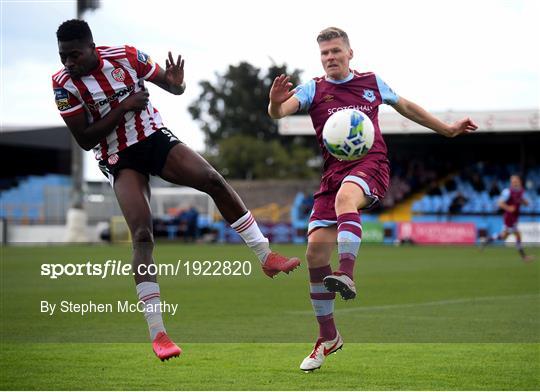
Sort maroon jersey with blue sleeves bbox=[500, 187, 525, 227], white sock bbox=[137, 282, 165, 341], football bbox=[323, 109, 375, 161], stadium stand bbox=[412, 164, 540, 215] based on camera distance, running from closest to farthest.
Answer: white sock bbox=[137, 282, 165, 341] → football bbox=[323, 109, 375, 161] → maroon jersey with blue sleeves bbox=[500, 187, 525, 227] → stadium stand bbox=[412, 164, 540, 215]

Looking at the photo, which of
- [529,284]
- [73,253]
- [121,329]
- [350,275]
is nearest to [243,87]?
[73,253]

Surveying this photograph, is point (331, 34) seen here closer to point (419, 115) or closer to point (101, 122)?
point (419, 115)

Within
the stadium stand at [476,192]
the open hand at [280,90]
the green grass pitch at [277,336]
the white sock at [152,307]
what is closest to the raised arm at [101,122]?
the open hand at [280,90]

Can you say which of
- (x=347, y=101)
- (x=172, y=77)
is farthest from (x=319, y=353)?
(x=172, y=77)

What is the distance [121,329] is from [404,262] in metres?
14.2

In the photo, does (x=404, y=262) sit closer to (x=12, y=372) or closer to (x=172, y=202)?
(x=12, y=372)

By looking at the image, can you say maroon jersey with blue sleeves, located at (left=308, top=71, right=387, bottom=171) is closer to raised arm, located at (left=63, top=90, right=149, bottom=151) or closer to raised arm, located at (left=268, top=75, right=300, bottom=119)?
raised arm, located at (left=268, top=75, right=300, bottom=119)

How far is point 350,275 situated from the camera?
7.60 meters

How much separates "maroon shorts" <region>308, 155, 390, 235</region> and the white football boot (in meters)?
1.11

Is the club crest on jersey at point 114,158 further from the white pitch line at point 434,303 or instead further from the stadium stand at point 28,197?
the stadium stand at point 28,197

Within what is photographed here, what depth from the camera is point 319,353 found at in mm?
8781

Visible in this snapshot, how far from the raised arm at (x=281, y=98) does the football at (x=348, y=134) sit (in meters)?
0.43

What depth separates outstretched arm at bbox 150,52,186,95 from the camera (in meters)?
8.16

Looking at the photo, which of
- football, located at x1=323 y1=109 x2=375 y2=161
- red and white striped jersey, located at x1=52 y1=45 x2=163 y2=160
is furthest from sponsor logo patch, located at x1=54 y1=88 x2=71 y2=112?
football, located at x1=323 y1=109 x2=375 y2=161
